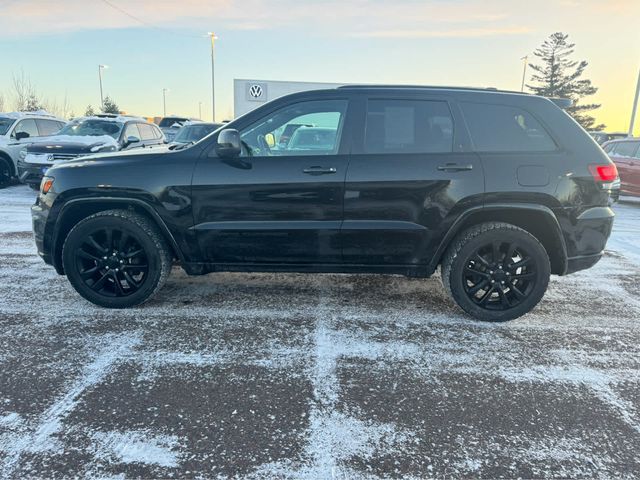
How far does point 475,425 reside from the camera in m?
2.46

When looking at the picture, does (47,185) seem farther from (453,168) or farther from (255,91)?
(255,91)

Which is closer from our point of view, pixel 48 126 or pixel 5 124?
pixel 5 124

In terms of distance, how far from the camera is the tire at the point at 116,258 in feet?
12.4

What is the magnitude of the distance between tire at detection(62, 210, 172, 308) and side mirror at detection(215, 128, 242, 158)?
3.02 feet

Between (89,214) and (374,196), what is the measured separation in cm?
252

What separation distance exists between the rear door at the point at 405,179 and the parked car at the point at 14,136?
402 inches

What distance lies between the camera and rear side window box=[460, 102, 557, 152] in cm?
367

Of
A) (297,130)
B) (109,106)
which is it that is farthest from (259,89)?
(109,106)

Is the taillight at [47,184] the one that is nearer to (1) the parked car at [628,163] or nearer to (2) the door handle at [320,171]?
(2) the door handle at [320,171]

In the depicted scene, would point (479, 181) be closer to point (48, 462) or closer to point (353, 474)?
point (353, 474)

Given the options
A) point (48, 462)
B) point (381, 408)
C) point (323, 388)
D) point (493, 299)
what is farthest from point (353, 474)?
point (493, 299)

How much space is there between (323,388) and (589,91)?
5411 cm

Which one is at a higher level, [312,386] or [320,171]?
[320,171]

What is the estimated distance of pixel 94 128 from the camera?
35.0 feet
